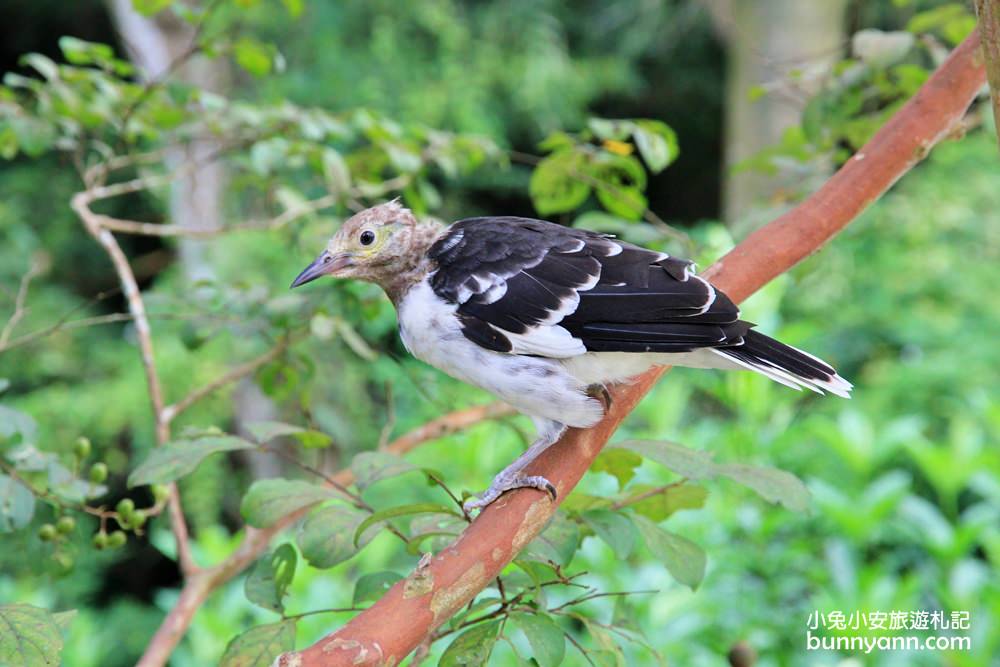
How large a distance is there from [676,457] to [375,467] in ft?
1.36

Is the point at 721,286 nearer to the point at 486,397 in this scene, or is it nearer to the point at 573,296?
the point at 573,296

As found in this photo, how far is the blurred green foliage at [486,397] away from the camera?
174 cm

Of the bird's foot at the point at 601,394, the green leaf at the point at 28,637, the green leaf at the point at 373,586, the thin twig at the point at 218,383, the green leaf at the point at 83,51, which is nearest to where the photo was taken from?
the green leaf at the point at 28,637

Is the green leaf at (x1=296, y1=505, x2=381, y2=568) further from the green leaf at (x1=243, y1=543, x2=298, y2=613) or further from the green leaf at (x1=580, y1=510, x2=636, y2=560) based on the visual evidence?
the green leaf at (x1=580, y1=510, x2=636, y2=560)

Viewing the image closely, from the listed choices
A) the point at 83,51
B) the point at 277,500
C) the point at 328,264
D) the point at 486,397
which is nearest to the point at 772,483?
the point at 277,500

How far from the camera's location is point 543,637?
1.24m

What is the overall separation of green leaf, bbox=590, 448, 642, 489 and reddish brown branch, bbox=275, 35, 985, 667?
0.09 feet

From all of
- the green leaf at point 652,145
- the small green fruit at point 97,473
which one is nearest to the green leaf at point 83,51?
the small green fruit at point 97,473

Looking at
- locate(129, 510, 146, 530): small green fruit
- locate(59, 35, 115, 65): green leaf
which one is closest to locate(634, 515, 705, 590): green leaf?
Result: locate(129, 510, 146, 530): small green fruit

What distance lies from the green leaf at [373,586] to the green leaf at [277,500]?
12 centimetres

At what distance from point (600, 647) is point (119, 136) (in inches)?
63.2

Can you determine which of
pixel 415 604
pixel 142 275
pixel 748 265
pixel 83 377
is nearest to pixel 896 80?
pixel 748 265

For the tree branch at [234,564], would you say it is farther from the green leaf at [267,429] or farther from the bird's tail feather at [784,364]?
the bird's tail feather at [784,364]

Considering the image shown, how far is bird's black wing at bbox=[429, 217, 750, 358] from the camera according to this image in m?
1.63
